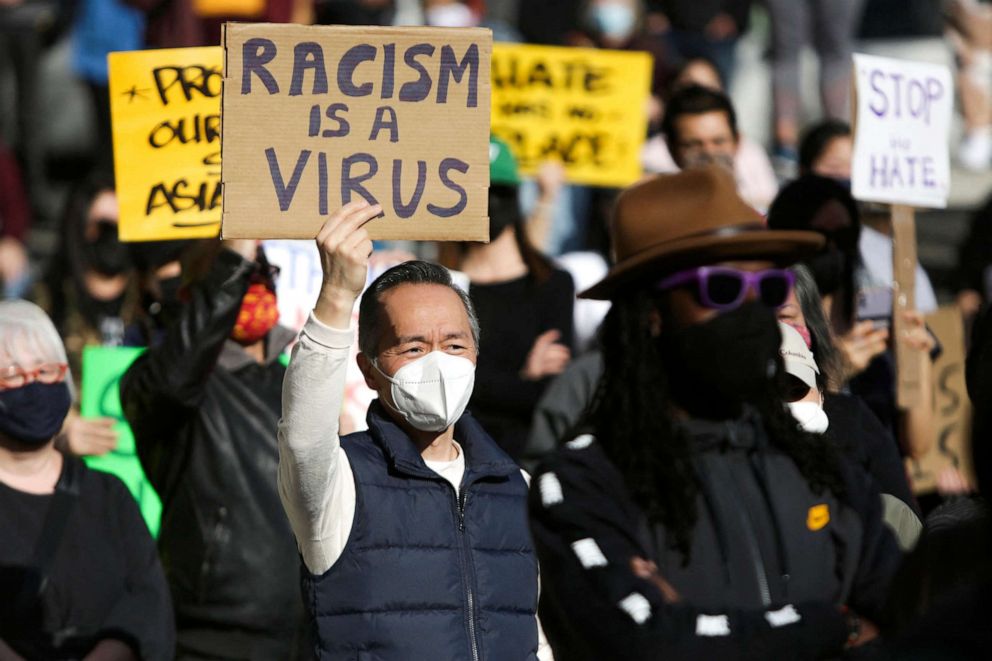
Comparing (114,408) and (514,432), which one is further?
(514,432)

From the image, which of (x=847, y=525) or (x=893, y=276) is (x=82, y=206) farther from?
(x=847, y=525)

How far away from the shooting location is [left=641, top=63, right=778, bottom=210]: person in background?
763 cm

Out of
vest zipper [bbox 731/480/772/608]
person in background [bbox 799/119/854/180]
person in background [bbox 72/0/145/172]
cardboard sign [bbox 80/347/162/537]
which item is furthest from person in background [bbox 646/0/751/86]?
vest zipper [bbox 731/480/772/608]

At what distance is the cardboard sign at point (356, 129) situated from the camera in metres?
4.40

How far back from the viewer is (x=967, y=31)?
506 inches

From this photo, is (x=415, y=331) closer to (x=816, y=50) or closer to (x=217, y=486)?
(x=217, y=486)

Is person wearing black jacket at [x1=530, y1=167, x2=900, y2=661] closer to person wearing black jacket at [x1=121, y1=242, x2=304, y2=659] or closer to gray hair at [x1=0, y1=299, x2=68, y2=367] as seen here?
person wearing black jacket at [x1=121, y1=242, x2=304, y2=659]

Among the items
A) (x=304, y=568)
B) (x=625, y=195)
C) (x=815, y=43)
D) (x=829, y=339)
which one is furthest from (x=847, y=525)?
(x=815, y=43)

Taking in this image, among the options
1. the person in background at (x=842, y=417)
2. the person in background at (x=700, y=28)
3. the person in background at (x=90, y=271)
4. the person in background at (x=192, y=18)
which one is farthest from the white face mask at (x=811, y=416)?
the person in background at (x=700, y=28)

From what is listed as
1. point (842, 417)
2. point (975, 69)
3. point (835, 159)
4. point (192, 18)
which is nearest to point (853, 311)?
point (842, 417)

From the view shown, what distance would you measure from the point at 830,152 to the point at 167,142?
3526 mm

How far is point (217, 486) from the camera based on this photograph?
5719mm

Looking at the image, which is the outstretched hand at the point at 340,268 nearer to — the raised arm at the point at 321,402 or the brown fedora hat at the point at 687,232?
the raised arm at the point at 321,402

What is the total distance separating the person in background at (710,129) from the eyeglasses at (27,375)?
309 centimetres
